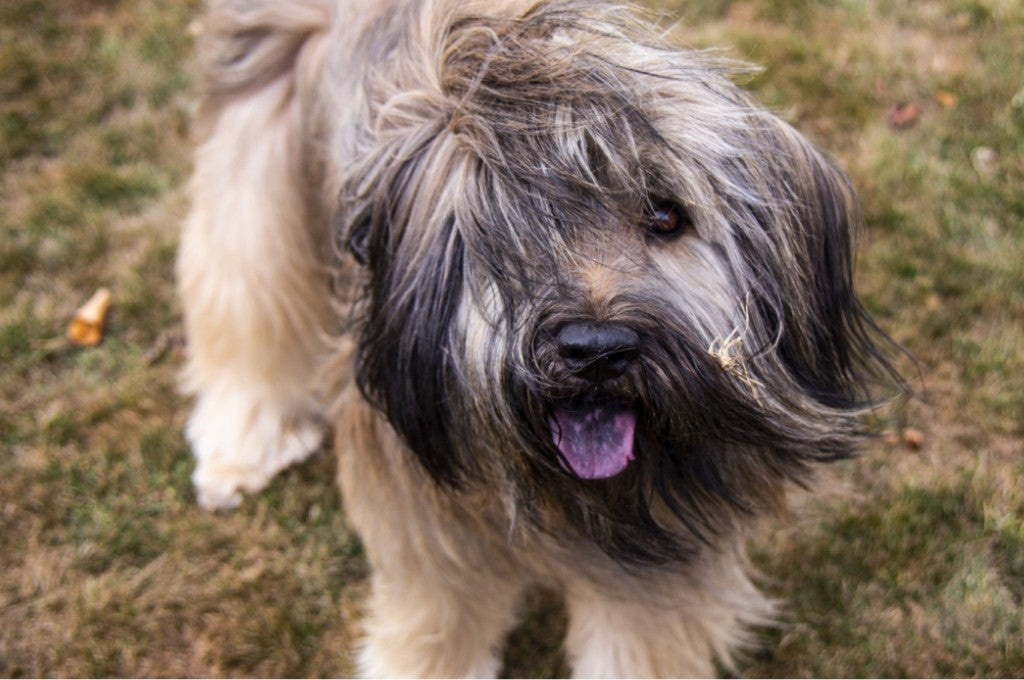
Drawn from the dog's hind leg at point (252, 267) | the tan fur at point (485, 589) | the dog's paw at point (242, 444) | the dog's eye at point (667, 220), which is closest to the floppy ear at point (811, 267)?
the dog's eye at point (667, 220)

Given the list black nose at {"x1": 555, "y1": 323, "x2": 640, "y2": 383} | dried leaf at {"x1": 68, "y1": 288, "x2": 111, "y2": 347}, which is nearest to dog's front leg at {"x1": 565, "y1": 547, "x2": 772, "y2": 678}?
black nose at {"x1": 555, "y1": 323, "x2": 640, "y2": 383}

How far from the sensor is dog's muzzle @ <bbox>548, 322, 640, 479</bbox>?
166cm

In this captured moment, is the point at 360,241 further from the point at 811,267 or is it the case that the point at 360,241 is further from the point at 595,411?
the point at 811,267

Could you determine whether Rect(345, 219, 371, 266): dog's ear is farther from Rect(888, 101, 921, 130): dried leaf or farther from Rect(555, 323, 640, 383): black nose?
Rect(888, 101, 921, 130): dried leaf

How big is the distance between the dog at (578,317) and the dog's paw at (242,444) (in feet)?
2.69

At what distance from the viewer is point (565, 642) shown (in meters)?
2.78

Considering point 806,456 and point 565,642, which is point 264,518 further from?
point 806,456

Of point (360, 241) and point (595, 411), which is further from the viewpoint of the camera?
point (360, 241)

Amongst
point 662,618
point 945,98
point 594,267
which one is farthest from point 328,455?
point 945,98

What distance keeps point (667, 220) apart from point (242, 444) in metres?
1.99

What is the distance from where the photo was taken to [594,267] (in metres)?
1.74

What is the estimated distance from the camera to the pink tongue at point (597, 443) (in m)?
1.82

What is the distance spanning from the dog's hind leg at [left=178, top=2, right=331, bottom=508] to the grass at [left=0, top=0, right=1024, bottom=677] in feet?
0.50

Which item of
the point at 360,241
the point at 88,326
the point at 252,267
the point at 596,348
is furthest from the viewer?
the point at 88,326
